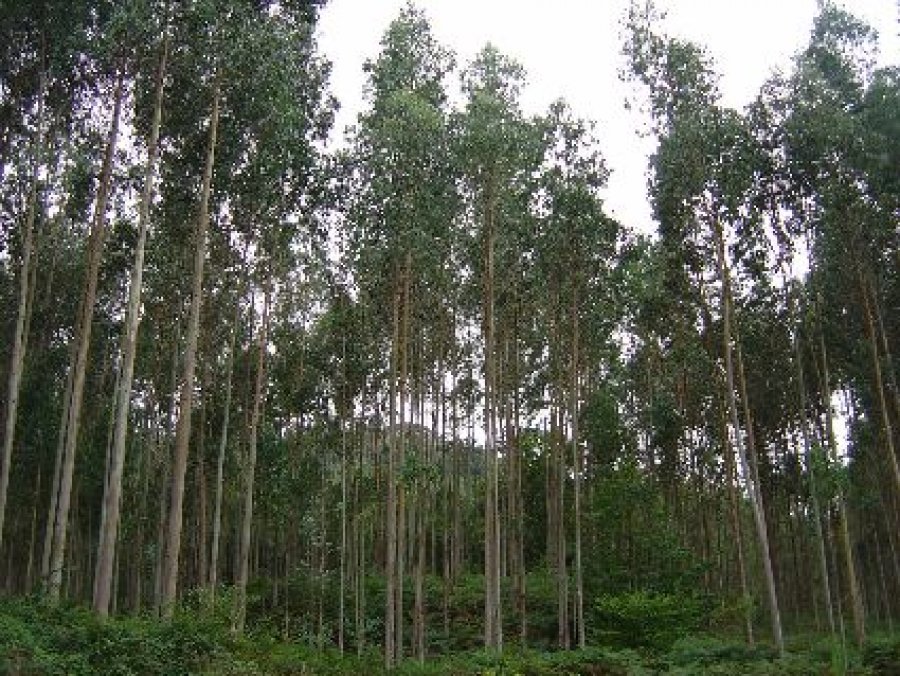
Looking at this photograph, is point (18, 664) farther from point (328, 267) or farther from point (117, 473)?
point (328, 267)

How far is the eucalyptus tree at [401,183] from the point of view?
2108cm

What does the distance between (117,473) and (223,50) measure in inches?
384

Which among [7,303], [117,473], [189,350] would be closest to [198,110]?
[189,350]

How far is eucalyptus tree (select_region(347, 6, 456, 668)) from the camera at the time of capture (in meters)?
21.1

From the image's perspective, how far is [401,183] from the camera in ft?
70.2

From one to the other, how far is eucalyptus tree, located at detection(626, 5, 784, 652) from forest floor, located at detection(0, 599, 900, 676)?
201 inches

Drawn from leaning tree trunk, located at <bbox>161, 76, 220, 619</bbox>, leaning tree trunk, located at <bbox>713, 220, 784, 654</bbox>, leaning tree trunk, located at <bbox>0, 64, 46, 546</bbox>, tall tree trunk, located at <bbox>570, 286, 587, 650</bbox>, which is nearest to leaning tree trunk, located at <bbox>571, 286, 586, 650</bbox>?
tall tree trunk, located at <bbox>570, 286, 587, 650</bbox>

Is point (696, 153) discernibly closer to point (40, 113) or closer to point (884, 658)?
point (884, 658)

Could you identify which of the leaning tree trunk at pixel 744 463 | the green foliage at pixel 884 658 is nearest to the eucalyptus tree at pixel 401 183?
the leaning tree trunk at pixel 744 463

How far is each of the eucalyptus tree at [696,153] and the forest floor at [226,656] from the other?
510 cm

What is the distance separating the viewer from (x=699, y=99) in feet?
71.6

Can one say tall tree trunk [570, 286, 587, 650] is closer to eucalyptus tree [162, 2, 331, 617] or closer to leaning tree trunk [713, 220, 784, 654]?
leaning tree trunk [713, 220, 784, 654]

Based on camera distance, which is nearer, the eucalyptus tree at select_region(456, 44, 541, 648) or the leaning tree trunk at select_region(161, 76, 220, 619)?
the leaning tree trunk at select_region(161, 76, 220, 619)

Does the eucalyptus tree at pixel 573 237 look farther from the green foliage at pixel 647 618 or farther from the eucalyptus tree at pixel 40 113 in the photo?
the eucalyptus tree at pixel 40 113
